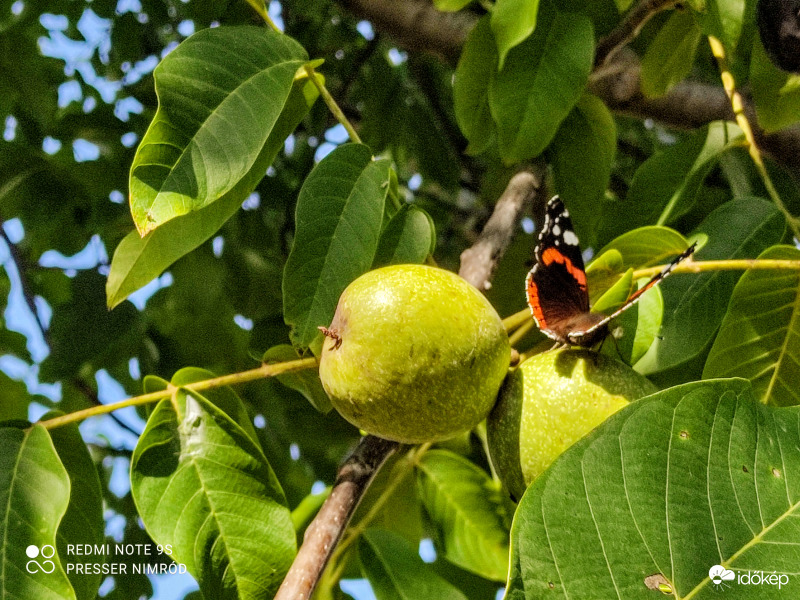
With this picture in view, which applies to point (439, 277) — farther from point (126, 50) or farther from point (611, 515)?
point (126, 50)

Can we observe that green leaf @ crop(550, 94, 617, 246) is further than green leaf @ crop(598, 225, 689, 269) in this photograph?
Yes

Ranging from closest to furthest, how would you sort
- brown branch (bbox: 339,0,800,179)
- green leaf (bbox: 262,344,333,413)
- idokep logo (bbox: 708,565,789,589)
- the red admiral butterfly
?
idokep logo (bbox: 708,565,789,589), the red admiral butterfly, green leaf (bbox: 262,344,333,413), brown branch (bbox: 339,0,800,179)

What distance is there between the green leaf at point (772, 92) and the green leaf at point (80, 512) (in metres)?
1.60

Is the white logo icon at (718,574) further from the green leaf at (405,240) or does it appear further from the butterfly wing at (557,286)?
the green leaf at (405,240)

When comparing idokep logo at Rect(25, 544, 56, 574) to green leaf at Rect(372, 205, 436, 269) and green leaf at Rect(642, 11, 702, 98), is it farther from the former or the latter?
green leaf at Rect(642, 11, 702, 98)

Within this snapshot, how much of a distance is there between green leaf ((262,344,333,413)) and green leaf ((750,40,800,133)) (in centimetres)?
117

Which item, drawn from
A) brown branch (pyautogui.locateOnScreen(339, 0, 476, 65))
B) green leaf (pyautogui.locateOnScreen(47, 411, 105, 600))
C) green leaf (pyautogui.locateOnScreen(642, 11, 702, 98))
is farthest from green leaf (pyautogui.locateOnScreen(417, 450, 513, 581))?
brown branch (pyautogui.locateOnScreen(339, 0, 476, 65))

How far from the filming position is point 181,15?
9.07 feet

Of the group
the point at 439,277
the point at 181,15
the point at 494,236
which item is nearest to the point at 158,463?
the point at 439,277

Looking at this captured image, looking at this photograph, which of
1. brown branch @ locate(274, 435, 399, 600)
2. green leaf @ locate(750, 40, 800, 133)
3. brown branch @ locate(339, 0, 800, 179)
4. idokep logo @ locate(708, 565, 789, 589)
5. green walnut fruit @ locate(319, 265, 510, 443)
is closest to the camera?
idokep logo @ locate(708, 565, 789, 589)

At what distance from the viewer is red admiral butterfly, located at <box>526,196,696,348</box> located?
4.08 ft

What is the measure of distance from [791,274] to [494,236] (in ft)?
2.04

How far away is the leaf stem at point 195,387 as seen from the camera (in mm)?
1246

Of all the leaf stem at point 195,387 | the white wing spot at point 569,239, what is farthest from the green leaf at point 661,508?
the leaf stem at point 195,387
